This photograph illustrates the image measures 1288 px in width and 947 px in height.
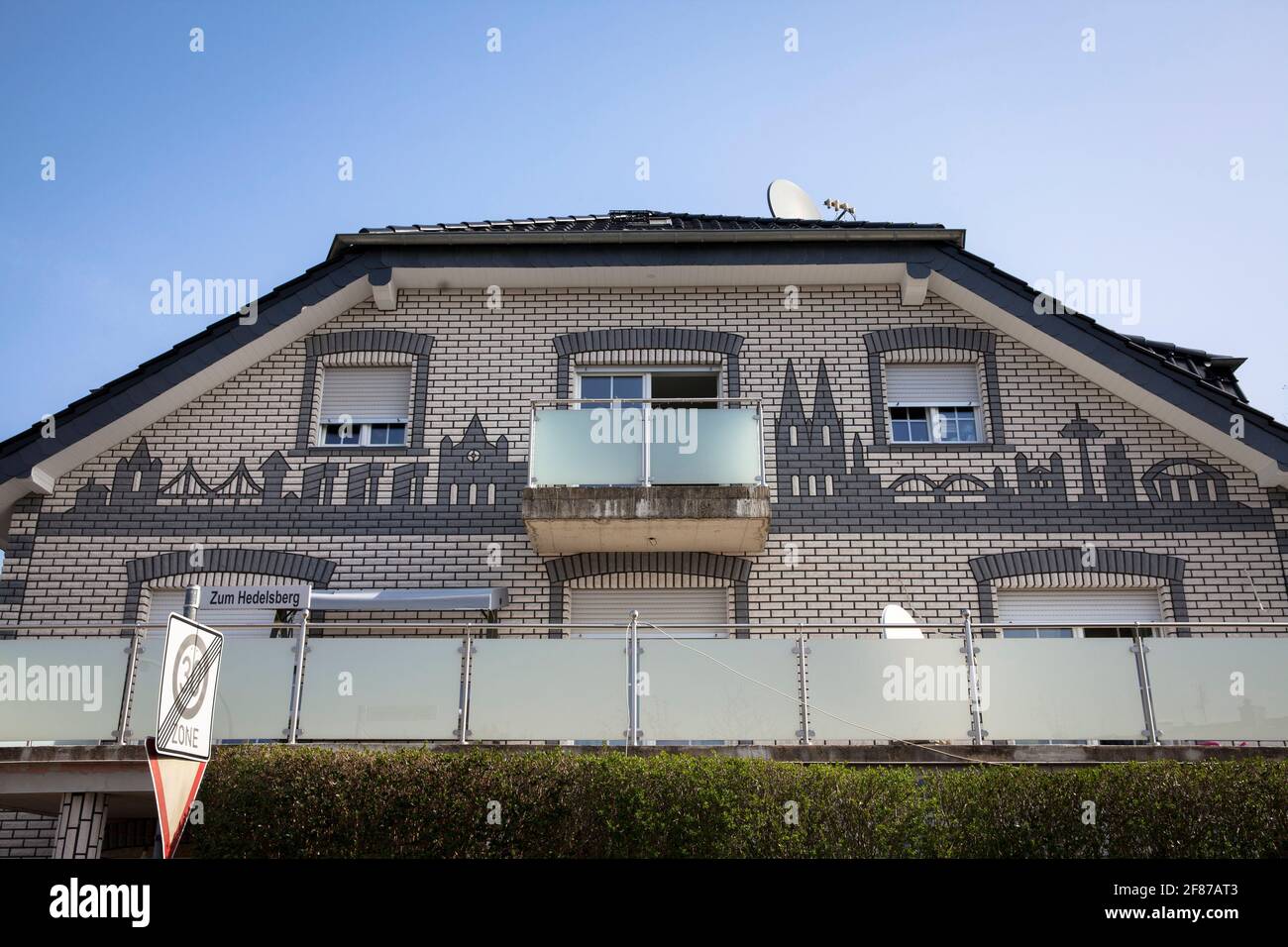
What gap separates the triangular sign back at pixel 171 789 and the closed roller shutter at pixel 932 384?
9.70 metres

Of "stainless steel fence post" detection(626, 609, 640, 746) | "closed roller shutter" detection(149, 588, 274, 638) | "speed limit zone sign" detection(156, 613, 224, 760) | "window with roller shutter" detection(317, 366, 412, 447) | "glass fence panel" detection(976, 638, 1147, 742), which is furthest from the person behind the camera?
"window with roller shutter" detection(317, 366, 412, 447)

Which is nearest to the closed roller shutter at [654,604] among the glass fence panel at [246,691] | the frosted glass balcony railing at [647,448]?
the frosted glass balcony railing at [647,448]

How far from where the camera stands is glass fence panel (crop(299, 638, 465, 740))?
9.80 m

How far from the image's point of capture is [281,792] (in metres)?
8.60

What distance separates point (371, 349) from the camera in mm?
13797

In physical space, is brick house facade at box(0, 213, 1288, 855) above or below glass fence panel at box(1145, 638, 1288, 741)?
above

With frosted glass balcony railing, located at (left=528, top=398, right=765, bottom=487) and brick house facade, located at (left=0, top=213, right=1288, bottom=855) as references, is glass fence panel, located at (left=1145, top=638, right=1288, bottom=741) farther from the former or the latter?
frosted glass balcony railing, located at (left=528, top=398, right=765, bottom=487)

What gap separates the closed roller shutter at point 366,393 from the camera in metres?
13.7

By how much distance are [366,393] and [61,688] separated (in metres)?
5.02

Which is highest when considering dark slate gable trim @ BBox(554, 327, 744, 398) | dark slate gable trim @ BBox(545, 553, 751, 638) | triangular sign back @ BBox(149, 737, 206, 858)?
dark slate gable trim @ BBox(554, 327, 744, 398)

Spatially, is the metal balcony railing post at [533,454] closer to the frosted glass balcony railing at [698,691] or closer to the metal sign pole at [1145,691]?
the frosted glass balcony railing at [698,691]

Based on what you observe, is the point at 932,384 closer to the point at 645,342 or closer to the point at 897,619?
the point at 897,619

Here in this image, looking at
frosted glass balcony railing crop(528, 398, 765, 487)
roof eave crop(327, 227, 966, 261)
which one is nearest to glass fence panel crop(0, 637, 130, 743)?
frosted glass balcony railing crop(528, 398, 765, 487)

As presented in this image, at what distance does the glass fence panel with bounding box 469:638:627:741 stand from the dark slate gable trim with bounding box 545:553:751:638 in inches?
103
